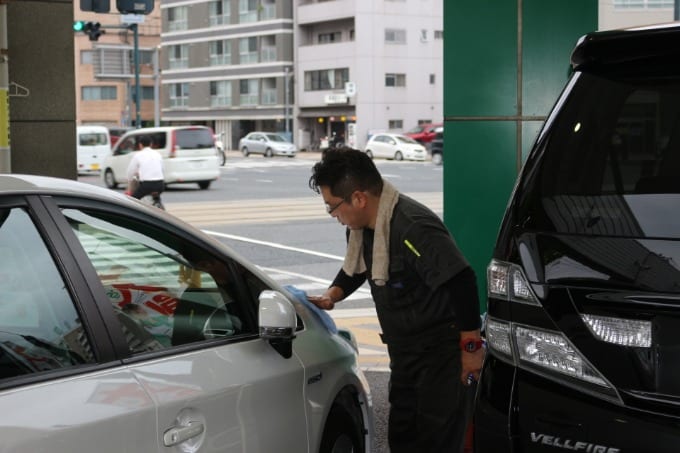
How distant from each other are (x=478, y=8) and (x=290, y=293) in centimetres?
473

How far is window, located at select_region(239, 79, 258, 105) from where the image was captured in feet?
256

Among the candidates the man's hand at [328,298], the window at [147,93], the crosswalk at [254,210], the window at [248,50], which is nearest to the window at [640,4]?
the crosswalk at [254,210]

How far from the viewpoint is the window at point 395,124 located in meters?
71.5

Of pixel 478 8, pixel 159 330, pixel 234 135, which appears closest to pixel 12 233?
pixel 159 330

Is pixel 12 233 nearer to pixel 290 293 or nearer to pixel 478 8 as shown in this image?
pixel 290 293

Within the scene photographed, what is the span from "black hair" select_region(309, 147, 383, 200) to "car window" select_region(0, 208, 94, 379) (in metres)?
1.56

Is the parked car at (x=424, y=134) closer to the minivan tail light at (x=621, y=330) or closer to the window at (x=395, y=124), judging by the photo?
the window at (x=395, y=124)

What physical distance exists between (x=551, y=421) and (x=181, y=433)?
3.43ft

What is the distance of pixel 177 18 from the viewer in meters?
85.1

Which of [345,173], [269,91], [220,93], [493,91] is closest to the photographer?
[345,173]

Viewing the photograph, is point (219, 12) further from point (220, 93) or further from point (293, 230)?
point (293, 230)

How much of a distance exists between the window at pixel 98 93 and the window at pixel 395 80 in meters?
29.5

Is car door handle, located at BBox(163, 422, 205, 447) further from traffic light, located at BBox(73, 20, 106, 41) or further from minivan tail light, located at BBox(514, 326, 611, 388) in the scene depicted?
traffic light, located at BBox(73, 20, 106, 41)

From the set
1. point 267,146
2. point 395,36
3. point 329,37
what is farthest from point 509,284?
point 329,37
